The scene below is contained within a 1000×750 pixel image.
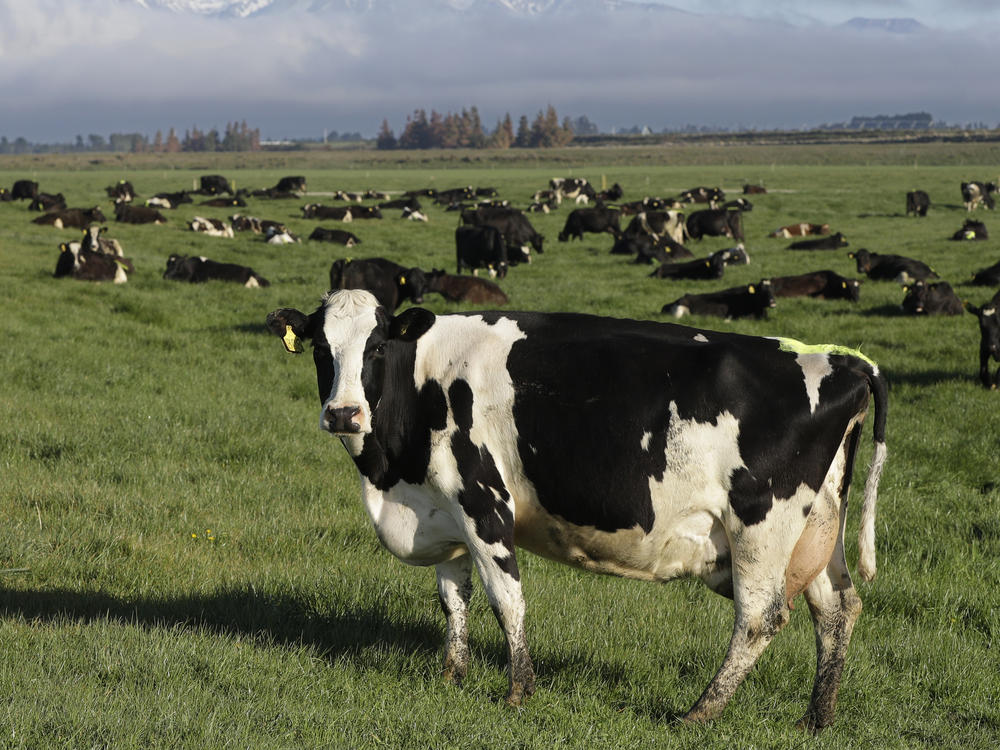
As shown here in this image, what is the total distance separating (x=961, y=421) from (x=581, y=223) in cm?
2787

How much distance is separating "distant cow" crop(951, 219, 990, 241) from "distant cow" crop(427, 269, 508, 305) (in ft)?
64.3

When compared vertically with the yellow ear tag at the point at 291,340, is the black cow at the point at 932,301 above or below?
below

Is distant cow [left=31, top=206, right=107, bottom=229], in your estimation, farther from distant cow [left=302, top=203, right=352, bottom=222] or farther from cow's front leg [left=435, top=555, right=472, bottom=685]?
cow's front leg [left=435, top=555, right=472, bottom=685]

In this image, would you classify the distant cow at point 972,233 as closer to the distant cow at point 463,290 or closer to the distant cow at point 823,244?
the distant cow at point 823,244

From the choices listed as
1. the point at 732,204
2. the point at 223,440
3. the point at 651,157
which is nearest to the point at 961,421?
the point at 223,440

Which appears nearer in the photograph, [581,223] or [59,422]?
[59,422]

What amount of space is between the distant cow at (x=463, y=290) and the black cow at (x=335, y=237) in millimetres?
12332

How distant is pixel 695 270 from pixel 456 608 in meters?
21.1

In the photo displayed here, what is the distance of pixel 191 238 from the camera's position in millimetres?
33188

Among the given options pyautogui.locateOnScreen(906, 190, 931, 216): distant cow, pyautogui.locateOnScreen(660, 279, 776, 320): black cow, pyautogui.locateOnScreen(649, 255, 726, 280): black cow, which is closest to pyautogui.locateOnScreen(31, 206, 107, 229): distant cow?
pyautogui.locateOnScreen(649, 255, 726, 280): black cow

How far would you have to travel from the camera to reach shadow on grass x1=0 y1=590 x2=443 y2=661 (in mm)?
5625

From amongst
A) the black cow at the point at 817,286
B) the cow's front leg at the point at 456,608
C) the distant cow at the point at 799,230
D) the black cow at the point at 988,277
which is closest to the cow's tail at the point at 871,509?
the cow's front leg at the point at 456,608

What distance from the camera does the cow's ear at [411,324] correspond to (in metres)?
5.22

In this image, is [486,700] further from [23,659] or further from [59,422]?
[59,422]
